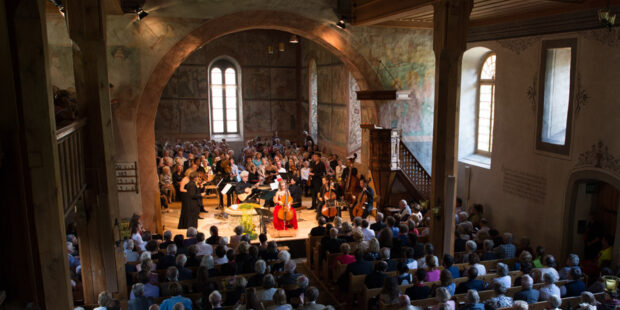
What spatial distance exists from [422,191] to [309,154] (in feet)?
19.8

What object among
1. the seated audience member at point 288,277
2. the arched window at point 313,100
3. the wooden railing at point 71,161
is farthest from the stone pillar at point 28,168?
the arched window at point 313,100

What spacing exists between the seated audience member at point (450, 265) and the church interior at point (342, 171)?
0.14ft

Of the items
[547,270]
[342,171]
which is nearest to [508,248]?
[547,270]

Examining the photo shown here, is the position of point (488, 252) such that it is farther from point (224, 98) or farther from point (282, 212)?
point (224, 98)

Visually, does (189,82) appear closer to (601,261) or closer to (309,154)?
(309,154)

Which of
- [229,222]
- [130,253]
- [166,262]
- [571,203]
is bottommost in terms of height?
[229,222]

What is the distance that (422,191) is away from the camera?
1381cm

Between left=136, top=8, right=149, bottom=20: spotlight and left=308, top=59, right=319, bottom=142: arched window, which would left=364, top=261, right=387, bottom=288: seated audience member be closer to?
left=136, top=8, right=149, bottom=20: spotlight

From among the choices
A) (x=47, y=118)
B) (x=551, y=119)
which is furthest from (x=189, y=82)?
(x=47, y=118)

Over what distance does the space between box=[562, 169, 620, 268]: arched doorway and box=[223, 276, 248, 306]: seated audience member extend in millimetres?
7118

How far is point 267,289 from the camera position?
6.81 m

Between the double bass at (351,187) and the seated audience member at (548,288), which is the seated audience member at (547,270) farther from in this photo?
the double bass at (351,187)

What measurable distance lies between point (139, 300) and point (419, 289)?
386cm

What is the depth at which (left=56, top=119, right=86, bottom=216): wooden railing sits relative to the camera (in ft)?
17.1
